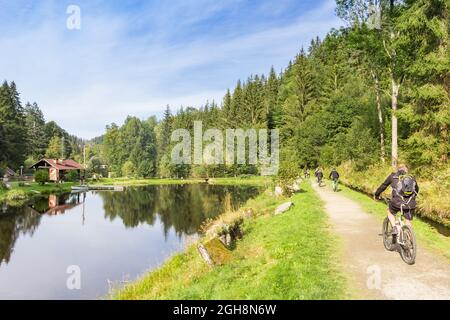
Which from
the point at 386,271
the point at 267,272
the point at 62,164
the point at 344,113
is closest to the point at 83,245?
the point at 267,272

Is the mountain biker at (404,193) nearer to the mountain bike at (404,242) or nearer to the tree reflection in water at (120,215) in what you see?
the mountain bike at (404,242)

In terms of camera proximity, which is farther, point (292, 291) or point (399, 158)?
point (399, 158)

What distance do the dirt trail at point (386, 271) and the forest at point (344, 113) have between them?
26.3 ft

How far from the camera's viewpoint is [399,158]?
82.2 ft

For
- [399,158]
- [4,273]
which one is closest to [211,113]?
[399,158]

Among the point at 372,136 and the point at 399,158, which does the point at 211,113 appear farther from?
the point at 399,158

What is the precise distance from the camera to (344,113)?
5134 centimetres

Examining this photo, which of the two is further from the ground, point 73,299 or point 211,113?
point 211,113

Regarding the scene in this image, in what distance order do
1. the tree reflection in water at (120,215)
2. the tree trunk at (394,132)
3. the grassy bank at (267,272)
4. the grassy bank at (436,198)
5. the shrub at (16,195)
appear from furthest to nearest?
the shrub at (16,195), the tree trunk at (394,132), the tree reflection in water at (120,215), the grassy bank at (436,198), the grassy bank at (267,272)

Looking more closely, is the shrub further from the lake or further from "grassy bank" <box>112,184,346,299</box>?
"grassy bank" <box>112,184,346,299</box>

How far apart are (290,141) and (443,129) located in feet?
145

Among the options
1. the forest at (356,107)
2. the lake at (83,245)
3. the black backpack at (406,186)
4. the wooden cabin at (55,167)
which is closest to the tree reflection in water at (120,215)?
the lake at (83,245)

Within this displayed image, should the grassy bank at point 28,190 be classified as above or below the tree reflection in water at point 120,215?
above

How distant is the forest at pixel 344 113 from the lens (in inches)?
826
